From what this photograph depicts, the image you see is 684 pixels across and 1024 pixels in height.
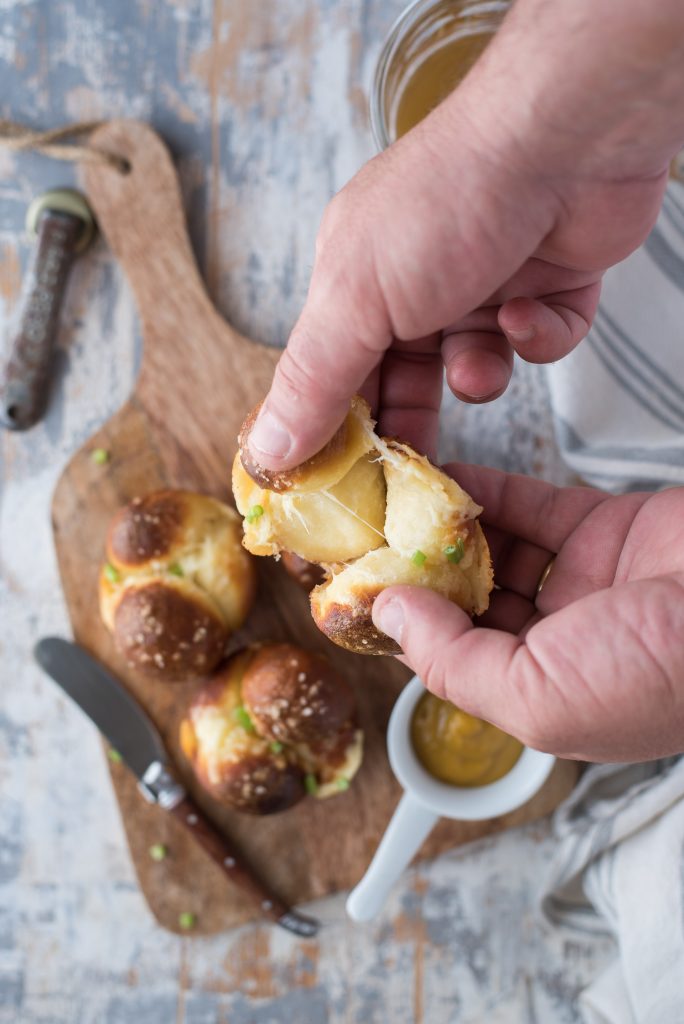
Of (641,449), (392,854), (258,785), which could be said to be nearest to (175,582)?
(258,785)

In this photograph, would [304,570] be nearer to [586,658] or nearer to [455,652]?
[455,652]

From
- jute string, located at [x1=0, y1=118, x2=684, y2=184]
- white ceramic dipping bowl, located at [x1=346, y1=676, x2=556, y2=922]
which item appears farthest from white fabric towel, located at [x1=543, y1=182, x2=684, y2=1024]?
jute string, located at [x1=0, y1=118, x2=684, y2=184]

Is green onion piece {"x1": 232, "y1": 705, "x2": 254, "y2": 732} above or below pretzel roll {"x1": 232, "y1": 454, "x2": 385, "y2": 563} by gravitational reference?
below

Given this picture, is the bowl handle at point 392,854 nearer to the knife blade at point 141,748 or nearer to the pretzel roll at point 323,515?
the knife blade at point 141,748

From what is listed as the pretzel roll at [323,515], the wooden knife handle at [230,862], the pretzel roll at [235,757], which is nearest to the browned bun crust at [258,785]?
the pretzel roll at [235,757]

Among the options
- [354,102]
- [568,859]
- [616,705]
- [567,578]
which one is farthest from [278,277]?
[568,859]

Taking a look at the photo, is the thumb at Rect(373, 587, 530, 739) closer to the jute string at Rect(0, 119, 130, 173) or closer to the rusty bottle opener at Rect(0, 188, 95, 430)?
the rusty bottle opener at Rect(0, 188, 95, 430)

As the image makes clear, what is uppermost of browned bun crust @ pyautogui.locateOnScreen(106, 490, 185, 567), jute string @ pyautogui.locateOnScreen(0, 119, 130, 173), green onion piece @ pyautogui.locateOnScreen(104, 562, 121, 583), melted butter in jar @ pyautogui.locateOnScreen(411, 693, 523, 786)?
jute string @ pyautogui.locateOnScreen(0, 119, 130, 173)
